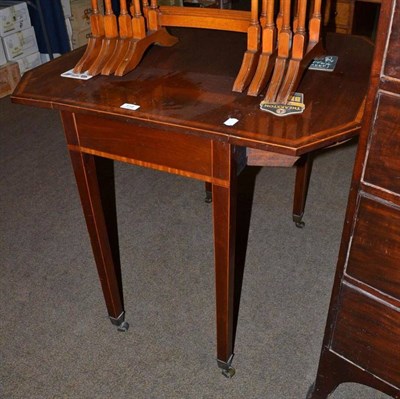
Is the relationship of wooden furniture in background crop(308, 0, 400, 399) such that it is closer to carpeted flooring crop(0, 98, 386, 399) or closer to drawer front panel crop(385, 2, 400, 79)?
drawer front panel crop(385, 2, 400, 79)

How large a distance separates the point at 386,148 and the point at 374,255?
0.23 meters

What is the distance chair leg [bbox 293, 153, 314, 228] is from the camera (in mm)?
1894

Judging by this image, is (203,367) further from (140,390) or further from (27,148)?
(27,148)

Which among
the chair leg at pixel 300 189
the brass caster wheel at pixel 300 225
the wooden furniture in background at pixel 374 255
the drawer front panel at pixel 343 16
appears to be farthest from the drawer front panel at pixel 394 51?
the drawer front panel at pixel 343 16

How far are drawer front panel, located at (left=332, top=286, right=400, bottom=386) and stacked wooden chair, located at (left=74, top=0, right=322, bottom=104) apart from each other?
46 centimetres

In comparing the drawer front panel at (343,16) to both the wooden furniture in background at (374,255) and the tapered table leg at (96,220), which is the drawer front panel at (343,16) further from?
the wooden furniture in background at (374,255)

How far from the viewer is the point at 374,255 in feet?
3.18

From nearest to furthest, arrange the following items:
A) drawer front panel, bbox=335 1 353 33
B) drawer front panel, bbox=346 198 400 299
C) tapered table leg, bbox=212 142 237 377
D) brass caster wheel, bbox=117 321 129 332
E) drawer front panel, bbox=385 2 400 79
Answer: drawer front panel, bbox=385 2 400 79
drawer front panel, bbox=346 198 400 299
tapered table leg, bbox=212 142 237 377
brass caster wheel, bbox=117 321 129 332
drawer front panel, bbox=335 1 353 33

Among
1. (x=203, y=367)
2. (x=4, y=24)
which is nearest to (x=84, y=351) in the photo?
(x=203, y=367)

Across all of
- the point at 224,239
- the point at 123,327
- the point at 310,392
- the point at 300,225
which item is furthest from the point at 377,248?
the point at 300,225

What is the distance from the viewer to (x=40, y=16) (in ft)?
10.7

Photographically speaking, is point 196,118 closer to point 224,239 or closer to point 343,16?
point 224,239

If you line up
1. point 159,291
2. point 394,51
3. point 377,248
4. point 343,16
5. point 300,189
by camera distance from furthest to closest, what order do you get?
point 343,16 < point 300,189 < point 159,291 < point 377,248 < point 394,51

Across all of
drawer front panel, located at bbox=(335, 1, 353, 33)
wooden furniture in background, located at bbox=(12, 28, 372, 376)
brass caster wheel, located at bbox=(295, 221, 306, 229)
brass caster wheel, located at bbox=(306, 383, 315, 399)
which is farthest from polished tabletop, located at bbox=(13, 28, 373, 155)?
drawer front panel, located at bbox=(335, 1, 353, 33)
